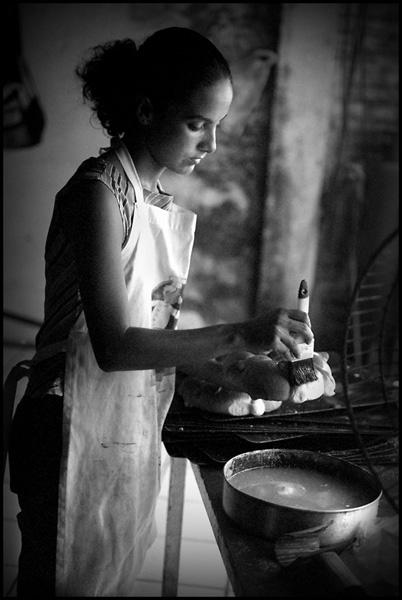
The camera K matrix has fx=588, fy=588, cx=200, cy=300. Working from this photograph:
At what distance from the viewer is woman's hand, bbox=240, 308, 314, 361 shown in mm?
1085

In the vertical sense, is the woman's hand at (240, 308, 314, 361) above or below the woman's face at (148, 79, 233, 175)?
below

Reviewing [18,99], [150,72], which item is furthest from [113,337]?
[18,99]

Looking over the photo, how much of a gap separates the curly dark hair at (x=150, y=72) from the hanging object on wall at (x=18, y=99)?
6.18 feet

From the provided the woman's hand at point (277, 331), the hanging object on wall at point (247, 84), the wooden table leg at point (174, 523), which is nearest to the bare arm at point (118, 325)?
the woman's hand at point (277, 331)

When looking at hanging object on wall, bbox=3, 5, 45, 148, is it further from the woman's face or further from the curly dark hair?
the woman's face

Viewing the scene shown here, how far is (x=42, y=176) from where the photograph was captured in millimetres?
3182

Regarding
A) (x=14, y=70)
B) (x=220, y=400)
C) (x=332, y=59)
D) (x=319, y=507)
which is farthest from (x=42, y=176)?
(x=319, y=507)

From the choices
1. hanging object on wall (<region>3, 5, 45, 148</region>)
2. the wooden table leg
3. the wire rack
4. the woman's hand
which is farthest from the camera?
hanging object on wall (<region>3, 5, 45, 148</region>)

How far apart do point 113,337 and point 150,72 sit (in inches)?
22.4

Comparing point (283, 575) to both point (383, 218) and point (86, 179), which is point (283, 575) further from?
point (383, 218)

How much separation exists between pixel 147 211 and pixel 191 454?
1.81 feet

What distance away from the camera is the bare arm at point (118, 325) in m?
1.09

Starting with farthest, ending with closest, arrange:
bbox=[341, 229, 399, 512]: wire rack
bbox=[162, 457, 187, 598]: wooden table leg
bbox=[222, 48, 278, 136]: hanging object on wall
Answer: bbox=[222, 48, 278, 136]: hanging object on wall < bbox=[162, 457, 187, 598]: wooden table leg < bbox=[341, 229, 399, 512]: wire rack

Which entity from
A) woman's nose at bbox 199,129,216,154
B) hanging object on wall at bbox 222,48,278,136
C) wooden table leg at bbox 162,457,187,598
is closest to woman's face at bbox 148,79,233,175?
woman's nose at bbox 199,129,216,154
